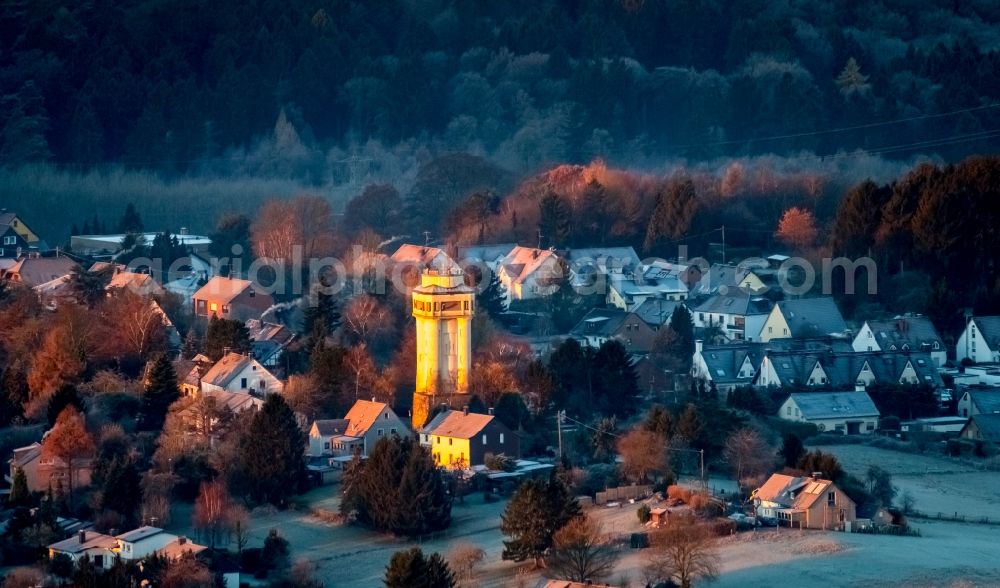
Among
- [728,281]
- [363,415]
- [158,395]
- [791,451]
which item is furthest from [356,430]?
[728,281]

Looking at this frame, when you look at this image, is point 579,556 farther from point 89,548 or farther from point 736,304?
point 736,304

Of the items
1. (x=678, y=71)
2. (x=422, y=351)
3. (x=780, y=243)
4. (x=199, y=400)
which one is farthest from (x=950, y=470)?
(x=678, y=71)

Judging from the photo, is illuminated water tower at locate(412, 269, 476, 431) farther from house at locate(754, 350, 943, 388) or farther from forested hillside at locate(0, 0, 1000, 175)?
forested hillside at locate(0, 0, 1000, 175)

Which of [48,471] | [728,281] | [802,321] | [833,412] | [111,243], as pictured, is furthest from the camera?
[111,243]

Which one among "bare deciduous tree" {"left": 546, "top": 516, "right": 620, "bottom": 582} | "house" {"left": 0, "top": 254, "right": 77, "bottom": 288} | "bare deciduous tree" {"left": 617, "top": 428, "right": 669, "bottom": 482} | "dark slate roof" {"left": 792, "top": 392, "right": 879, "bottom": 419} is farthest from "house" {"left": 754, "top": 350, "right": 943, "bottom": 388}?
"house" {"left": 0, "top": 254, "right": 77, "bottom": 288}

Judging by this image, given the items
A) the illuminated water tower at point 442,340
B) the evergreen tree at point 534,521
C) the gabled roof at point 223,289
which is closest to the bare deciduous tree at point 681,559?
the evergreen tree at point 534,521
